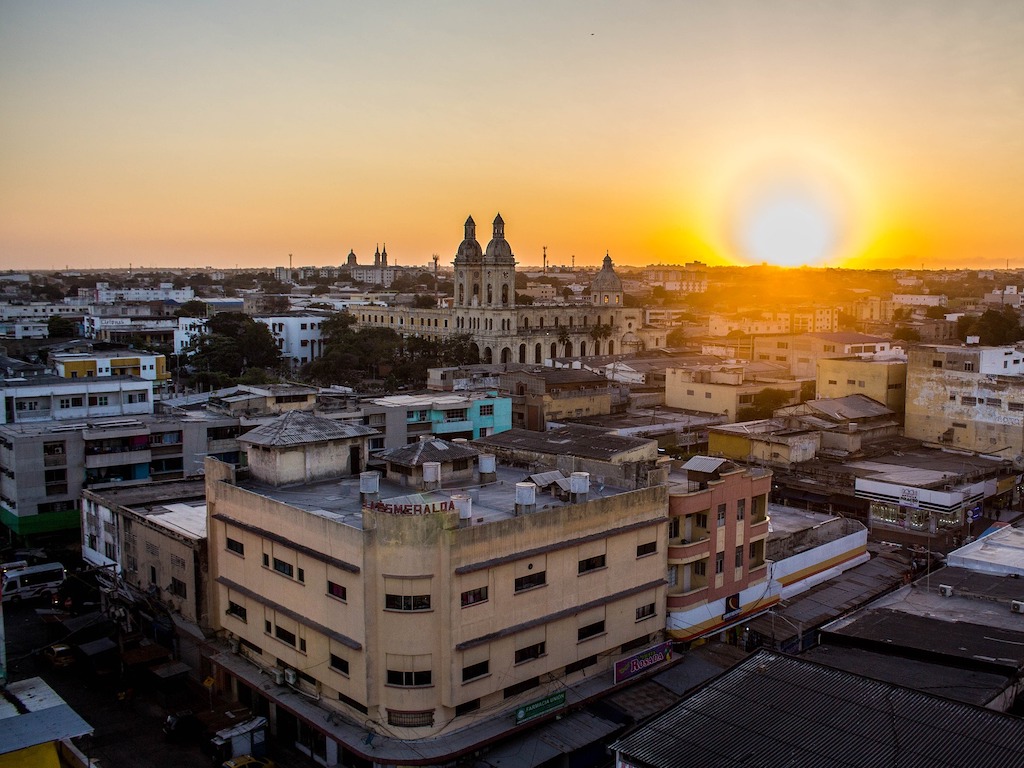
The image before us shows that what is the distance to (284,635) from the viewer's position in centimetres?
2241

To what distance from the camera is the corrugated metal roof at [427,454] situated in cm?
2562

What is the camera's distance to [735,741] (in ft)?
52.3

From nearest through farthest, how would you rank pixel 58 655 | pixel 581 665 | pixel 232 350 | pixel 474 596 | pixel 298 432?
1. pixel 474 596
2. pixel 581 665
3. pixel 298 432
4. pixel 58 655
5. pixel 232 350

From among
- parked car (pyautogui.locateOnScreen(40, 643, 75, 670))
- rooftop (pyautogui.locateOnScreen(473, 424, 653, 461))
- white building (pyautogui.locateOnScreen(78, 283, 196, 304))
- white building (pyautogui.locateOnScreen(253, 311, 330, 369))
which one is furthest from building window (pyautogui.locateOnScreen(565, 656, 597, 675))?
white building (pyautogui.locateOnScreen(78, 283, 196, 304))

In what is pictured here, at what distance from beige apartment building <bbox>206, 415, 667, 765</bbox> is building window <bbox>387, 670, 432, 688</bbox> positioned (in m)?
0.03

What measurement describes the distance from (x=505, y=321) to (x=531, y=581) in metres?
76.7

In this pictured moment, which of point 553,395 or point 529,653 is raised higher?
point 553,395

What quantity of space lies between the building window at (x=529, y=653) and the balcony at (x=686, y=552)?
4.94 meters

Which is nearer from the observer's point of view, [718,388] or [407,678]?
[407,678]

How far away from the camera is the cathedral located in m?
97.3

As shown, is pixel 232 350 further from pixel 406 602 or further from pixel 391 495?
pixel 406 602

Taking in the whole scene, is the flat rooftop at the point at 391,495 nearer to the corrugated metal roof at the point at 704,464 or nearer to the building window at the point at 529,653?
the corrugated metal roof at the point at 704,464

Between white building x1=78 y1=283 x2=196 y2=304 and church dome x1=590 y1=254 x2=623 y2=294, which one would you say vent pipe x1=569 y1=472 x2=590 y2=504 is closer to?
church dome x1=590 y1=254 x2=623 y2=294

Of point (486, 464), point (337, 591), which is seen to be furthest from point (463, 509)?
point (486, 464)
